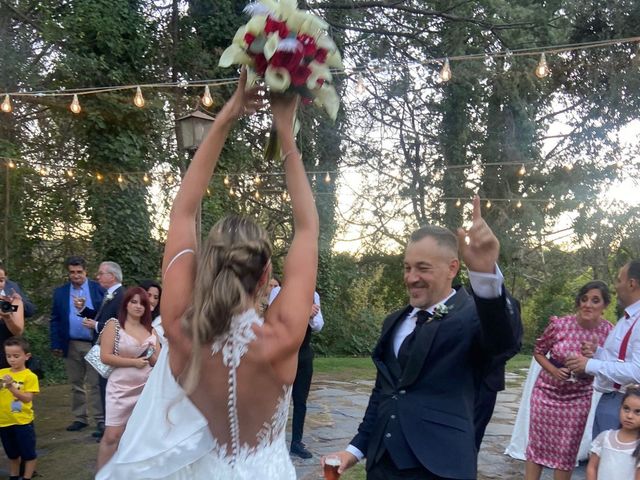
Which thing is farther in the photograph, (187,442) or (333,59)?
(333,59)

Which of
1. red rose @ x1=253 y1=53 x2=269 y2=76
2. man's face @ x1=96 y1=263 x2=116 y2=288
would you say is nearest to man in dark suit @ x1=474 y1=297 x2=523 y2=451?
red rose @ x1=253 y1=53 x2=269 y2=76

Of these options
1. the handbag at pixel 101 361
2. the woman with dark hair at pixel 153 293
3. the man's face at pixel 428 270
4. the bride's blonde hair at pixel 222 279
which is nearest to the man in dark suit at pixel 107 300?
the woman with dark hair at pixel 153 293

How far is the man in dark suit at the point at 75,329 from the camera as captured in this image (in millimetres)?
8047

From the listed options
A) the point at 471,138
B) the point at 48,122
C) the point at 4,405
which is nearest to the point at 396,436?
the point at 4,405

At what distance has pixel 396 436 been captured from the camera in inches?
117

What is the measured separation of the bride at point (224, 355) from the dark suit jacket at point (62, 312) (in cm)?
617

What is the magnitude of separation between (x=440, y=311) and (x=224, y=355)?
1.20 meters

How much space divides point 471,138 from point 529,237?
124 inches

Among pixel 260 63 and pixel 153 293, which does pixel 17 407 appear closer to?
pixel 153 293

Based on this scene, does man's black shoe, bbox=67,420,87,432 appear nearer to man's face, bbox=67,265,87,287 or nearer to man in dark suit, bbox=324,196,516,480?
man's face, bbox=67,265,87,287

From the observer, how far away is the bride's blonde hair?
85.0 inches

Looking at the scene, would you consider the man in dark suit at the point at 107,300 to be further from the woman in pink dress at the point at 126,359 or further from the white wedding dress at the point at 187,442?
the white wedding dress at the point at 187,442

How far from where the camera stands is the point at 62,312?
8102 mm

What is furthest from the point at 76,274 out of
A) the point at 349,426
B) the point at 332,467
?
the point at 332,467
